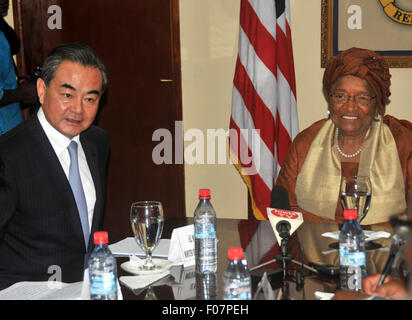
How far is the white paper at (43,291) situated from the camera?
1298mm

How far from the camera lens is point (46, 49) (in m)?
4.30

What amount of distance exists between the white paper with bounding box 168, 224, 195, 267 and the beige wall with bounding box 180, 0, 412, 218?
8.79ft

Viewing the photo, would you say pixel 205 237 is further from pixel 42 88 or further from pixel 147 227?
pixel 42 88

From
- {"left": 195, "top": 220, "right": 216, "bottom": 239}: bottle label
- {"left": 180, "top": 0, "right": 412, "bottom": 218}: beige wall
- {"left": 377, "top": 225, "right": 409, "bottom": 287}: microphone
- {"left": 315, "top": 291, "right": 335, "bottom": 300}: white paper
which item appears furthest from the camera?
{"left": 180, "top": 0, "right": 412, "bottom": 218}: beige wall

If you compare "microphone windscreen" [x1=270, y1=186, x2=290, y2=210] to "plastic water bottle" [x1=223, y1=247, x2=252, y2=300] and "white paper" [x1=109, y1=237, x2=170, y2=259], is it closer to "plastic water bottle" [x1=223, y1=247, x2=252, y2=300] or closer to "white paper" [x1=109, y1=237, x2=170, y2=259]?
"white paper" [x1=109, y1=237, x2=170, y2=259]

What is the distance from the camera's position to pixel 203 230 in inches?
64.6

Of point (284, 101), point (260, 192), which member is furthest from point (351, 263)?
point (284, 101)

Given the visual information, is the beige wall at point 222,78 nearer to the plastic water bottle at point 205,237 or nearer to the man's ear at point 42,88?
the man's ear at point 42,88

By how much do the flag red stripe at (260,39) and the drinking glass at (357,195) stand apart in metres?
1.96

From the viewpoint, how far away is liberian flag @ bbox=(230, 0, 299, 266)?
12.0ft

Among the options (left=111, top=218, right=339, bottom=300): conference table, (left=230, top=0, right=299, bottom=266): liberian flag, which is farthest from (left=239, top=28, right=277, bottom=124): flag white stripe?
(left=111, top=218, right=339, bottom=300): conference table

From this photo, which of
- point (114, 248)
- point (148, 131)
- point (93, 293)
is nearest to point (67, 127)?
point (114, 248)

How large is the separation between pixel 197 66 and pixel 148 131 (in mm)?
636

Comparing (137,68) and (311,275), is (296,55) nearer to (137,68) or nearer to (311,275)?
(137,68)
